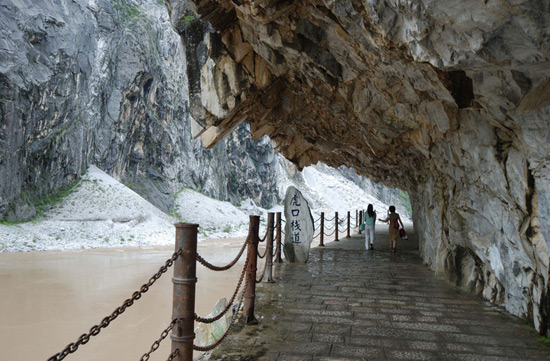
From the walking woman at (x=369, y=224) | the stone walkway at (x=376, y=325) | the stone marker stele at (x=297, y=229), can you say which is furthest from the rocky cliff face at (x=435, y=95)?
the walking woman at (x=369, y=224)

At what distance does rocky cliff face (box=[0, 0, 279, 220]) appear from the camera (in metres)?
22.2

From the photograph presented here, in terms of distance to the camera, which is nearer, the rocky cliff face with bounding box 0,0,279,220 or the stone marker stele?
the stone marker stele

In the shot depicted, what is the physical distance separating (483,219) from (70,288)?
10211mm

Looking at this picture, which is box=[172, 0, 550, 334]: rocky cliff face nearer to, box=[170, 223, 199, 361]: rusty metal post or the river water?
box=[170, 223, 199, 361]: rusty metal post

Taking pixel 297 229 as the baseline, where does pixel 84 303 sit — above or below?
below

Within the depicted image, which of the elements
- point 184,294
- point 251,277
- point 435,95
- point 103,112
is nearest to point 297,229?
point 251,277

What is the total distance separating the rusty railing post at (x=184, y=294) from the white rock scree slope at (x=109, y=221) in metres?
18.3

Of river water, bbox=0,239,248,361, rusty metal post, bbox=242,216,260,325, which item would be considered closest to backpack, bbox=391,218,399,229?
river water, bbox=0,239,248,361

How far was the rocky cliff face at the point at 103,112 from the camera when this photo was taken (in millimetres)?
22250

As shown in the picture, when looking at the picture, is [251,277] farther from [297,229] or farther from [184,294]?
[297,229]

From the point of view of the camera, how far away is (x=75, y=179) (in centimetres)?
2755

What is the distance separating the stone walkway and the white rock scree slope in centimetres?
1675

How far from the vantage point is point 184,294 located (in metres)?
2.66

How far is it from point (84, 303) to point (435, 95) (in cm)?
860
